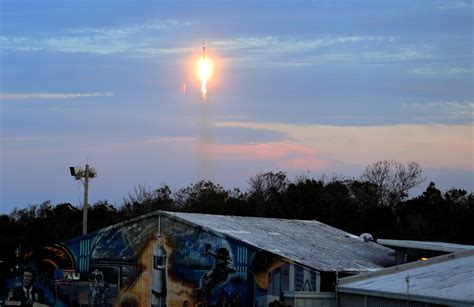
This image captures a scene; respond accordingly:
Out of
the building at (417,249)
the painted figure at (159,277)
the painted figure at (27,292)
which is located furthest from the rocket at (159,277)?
the building at (417,249)

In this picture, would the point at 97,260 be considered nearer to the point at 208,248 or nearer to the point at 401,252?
the point at 208,248

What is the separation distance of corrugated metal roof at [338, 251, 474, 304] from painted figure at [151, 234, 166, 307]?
8.19 m

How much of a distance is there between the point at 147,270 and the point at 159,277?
78cm

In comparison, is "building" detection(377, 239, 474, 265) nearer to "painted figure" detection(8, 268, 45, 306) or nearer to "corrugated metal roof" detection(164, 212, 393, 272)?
"corrugated metal roof" detection(164, 212, 393, 272)

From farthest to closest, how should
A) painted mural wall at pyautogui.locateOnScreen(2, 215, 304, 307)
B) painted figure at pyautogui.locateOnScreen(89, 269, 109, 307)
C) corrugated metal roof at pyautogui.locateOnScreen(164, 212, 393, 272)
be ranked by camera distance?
1. painted figure at pyautogui.locateOnScreen(89, 269, 109, 307)
2. corrugated metal roof at pyautogui.locateOnScreen(164, 212, 393, 272)
3. painted mural wall at pyautogui.locateOnScreen(2, 215, 304, 307)

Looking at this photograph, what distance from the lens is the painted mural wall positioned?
38844 mm

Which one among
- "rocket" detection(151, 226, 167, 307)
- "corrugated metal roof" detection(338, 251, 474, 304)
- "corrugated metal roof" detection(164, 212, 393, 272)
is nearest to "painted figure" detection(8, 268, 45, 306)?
"rocket" detection(151, 226, 167, 307)

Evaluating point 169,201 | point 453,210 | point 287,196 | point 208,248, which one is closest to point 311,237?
point 208,248

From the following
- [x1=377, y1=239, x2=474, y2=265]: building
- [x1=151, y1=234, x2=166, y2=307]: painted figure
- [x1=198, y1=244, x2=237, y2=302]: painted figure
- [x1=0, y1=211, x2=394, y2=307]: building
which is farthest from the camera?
[x1=377, y1=239, x2=474, y2=265]: building

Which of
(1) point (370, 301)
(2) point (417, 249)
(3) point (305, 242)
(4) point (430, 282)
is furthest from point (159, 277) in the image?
(4) point (430, 282)

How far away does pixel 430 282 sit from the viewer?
34219mm

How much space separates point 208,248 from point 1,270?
17.3 meters

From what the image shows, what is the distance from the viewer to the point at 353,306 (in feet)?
118

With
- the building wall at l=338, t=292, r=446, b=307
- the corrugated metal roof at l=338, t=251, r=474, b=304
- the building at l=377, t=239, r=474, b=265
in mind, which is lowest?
the building wall at l=338, t=292, r=446, b=307
